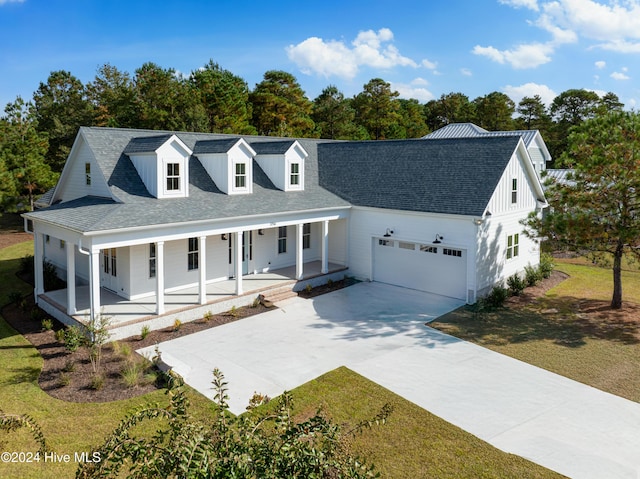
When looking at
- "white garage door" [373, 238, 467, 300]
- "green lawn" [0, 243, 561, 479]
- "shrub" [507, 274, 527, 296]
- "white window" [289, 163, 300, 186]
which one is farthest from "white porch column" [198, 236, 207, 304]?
"shrub" [507, 274, 527, 296]

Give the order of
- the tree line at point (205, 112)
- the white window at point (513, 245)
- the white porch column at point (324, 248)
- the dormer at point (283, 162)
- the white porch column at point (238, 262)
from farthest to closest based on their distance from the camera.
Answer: the tree line at point (205, 112)
the dormer at point (283, 162)
the white porch column at point (324, 248)
the white window at point (513, 245)
the white porch column at point (238, 262)

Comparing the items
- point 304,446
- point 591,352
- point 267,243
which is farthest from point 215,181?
point 304,446

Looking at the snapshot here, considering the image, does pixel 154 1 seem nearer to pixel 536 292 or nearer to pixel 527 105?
pixel 536 292

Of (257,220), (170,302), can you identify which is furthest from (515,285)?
(170,302)

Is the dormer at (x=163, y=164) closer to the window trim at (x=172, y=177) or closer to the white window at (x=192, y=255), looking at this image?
the window trim at (x=172, y=177)

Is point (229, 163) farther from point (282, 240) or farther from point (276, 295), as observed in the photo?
point (276, 295)

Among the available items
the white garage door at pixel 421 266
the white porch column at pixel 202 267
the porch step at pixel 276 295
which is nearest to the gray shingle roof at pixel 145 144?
the white porch column at pixel 202 267

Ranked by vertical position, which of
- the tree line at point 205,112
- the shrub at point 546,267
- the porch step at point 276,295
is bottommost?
the porch step at point 276,295
